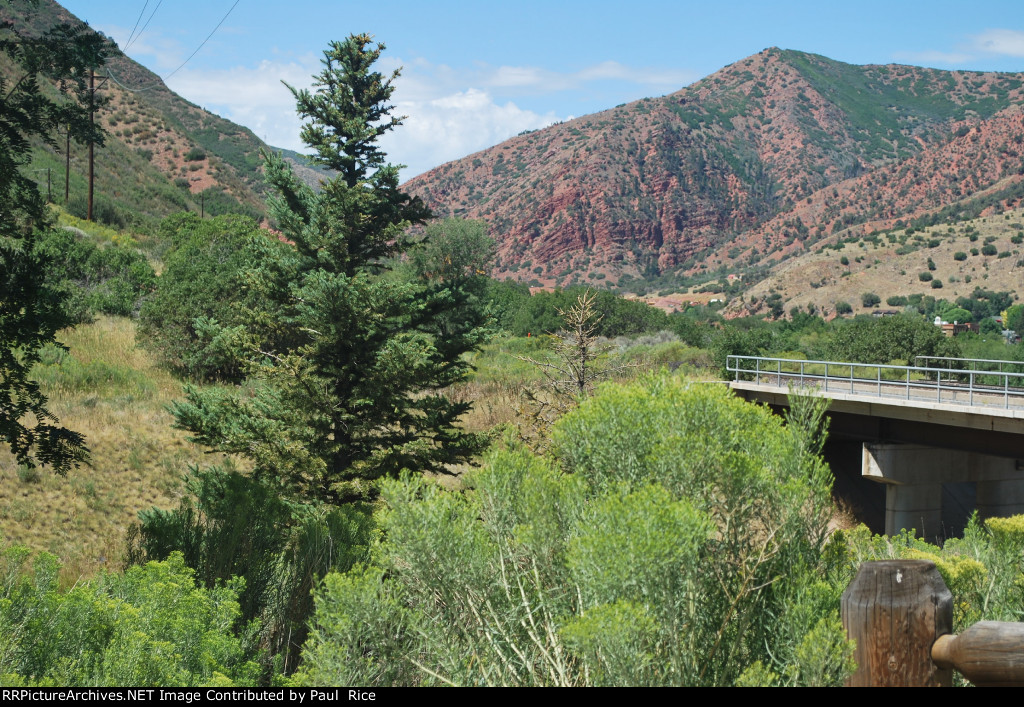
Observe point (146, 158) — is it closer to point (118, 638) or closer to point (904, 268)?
point (904, 268)

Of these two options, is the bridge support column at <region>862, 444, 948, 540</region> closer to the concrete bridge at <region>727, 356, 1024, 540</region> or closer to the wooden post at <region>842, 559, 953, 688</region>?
the concrete bridge at <region>727, 356, 1024, 540</region>

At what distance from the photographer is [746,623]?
3873mm

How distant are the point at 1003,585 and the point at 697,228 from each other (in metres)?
141

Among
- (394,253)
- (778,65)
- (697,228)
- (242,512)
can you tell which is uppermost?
(778,65)

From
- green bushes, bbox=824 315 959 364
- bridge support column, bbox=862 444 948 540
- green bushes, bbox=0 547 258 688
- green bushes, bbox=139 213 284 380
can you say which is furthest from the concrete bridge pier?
green bushes, bbox=0 547 258 688

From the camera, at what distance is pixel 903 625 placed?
2.40 m

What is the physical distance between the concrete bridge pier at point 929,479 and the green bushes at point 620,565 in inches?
700

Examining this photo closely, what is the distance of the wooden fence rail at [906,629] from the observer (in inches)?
93.0

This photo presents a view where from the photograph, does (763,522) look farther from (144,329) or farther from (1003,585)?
(144,329)

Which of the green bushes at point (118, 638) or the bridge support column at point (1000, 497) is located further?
the bridge support column at point (1000, 497)

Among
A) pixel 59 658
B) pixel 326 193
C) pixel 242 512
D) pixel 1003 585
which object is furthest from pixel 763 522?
pixel 326 193

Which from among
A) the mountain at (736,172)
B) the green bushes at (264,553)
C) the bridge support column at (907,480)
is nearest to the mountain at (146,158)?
the green bushes at (264,553)

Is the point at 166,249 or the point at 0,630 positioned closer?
the point at 0,630

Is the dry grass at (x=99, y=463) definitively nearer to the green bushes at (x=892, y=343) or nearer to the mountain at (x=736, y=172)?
the green bushes at (x=892, y=343)
